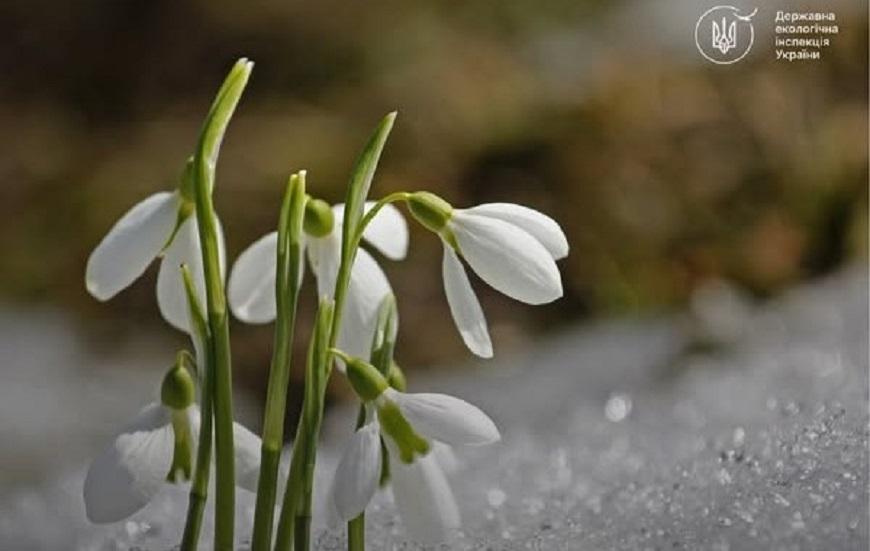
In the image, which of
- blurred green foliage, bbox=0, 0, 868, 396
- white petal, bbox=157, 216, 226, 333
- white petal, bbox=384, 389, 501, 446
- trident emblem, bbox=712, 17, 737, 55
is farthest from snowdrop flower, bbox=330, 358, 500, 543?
blurred green foliage, bbox=0, 0, 868, 396

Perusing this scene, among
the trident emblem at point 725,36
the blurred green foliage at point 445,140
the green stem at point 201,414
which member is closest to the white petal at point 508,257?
the green stem at point 201,414

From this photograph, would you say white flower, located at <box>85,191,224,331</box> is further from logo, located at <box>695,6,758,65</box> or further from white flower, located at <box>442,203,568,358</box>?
logo, located at <box>695,6,758,65</box>

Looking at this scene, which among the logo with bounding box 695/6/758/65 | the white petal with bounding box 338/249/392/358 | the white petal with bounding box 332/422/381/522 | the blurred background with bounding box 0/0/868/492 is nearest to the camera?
the white petal with bounding box 332/422/381/522

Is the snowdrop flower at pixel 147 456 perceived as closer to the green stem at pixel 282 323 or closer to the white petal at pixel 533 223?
the green stem at pixel 282 323

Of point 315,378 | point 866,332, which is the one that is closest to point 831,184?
Answer: point 866,332

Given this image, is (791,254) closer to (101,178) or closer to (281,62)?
(281,62)

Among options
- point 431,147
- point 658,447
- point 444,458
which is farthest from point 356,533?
point 431,147

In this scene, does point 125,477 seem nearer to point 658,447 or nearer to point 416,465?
point 416,465

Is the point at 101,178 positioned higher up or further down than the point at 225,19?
further down
